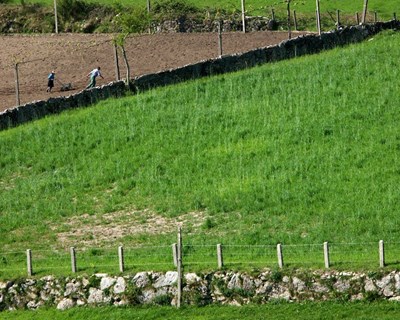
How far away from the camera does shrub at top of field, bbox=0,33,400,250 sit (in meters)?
68.2

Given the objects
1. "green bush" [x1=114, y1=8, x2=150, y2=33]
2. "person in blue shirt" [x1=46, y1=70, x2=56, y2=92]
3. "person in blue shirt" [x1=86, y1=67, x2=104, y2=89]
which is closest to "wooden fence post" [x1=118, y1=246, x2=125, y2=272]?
"person in blue shirt" [x1=86, y1=67, x2=104, y2=89]

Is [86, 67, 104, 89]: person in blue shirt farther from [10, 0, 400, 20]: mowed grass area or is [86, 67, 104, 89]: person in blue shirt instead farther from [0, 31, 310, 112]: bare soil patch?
[10, 0, 400, 20]: mowed grass area

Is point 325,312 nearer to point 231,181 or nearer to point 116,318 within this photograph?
point 116,318

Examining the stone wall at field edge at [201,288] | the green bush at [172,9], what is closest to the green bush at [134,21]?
the green bush at [172,9]

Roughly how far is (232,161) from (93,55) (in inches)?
906

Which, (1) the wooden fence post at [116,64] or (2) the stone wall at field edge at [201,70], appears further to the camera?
(1) the wooden fence post at [116,64]

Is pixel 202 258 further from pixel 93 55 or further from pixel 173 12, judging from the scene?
pixel 173 12

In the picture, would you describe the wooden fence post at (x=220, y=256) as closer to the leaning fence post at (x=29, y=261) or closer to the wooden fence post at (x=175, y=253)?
the wooden fence post at (x=175, y=253)

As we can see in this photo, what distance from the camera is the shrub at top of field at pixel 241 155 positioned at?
6819 cm

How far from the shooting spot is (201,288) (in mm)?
60156

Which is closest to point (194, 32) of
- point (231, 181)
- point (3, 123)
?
point (3, 123)

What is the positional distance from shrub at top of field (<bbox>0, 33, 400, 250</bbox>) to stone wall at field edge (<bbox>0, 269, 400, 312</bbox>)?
5.45 metres

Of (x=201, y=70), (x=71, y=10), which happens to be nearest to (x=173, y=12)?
(x=71, y=10)

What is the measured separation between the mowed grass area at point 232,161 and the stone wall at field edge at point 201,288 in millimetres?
2278
